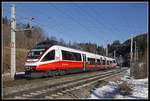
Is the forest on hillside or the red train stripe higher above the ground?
the forest on hillside

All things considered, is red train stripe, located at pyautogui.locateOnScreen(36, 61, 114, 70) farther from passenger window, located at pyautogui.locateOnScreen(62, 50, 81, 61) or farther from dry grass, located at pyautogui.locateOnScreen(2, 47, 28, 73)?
dry grass, located at pyautogui.locateOnScreen(2, 47, 28, 73)

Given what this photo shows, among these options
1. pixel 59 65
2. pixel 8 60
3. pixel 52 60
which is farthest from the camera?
pixel 8 60

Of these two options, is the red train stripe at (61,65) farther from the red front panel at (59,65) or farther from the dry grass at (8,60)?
the dry grass at (8,60)

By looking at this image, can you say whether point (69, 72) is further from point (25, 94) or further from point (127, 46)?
point (127, 46)

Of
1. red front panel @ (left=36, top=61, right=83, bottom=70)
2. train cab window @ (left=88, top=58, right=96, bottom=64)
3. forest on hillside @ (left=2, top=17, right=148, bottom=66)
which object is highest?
forest on hillside @ (left=2, top=17, right=148, bottom=66)

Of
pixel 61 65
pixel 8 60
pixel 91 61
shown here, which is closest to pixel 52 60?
pixel 61 65

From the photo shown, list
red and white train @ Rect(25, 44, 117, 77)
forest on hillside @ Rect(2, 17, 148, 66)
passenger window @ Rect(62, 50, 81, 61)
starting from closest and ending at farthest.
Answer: red and white train @ Rect(25, 44, 117, 77)
passenger window @ Rect(62, 50, 81, 61)
forest on hillside @ Rect(2, 17, 148, 66)

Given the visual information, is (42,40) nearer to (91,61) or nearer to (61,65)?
(91,61)

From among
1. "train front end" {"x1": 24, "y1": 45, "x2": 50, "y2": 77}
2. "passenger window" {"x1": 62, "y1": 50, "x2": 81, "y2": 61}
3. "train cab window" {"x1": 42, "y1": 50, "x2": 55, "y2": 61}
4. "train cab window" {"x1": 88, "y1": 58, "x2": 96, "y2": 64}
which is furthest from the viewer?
"train cab window" {"x1": 88, "y1": 58, "x2": 96, "y2": 64}

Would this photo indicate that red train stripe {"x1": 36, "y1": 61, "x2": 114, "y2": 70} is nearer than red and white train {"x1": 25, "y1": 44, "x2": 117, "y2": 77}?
No

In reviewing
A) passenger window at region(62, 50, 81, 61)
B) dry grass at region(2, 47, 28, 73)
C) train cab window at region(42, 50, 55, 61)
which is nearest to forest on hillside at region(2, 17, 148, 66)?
dry grass at region(2, 47, 28, 73)

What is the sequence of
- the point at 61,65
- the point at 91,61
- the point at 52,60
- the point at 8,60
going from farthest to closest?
the point at 8,60
the point at 91,61
the point at 61,65
the point at 52,60

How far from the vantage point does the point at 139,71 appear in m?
32.1

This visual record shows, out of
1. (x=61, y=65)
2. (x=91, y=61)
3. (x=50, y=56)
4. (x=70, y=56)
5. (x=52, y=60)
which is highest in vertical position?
(x=70, y=56)
